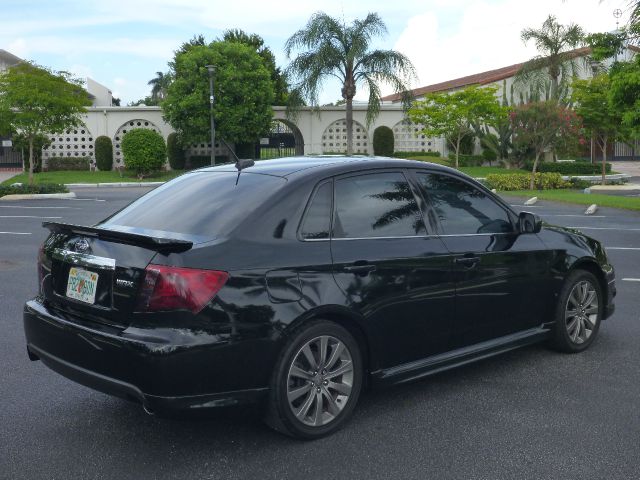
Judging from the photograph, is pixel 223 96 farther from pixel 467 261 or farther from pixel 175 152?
pixel 467 261

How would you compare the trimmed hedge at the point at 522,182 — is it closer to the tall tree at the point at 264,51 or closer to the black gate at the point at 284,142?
the black gate at the point at 284,142

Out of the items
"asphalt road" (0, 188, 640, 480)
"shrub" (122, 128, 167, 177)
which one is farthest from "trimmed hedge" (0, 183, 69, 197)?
"asphalt road" (0, 188, 640, 480)

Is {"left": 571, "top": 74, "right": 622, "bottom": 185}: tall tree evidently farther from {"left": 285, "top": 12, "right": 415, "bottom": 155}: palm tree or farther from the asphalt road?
the asphalt road

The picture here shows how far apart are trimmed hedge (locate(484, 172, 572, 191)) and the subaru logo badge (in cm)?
2718

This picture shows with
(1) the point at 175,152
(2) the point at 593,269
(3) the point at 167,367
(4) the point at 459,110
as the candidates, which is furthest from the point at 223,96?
(3) the point at 167,367

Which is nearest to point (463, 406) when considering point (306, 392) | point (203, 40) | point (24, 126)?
point (306, 392)

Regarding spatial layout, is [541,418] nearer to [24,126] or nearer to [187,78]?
[24,126]

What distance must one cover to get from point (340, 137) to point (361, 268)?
41.1m

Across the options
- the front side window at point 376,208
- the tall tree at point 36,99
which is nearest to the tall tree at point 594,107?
the tall tree at point 36,99

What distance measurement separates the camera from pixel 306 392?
13.2ft

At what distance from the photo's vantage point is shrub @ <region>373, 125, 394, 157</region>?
43156 millimetres

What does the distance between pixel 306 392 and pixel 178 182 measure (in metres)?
1.77

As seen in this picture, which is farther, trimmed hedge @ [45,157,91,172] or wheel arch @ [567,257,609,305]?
trimmed hedge @ [45,157,91,172]

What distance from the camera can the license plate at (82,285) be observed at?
12.9 ft
